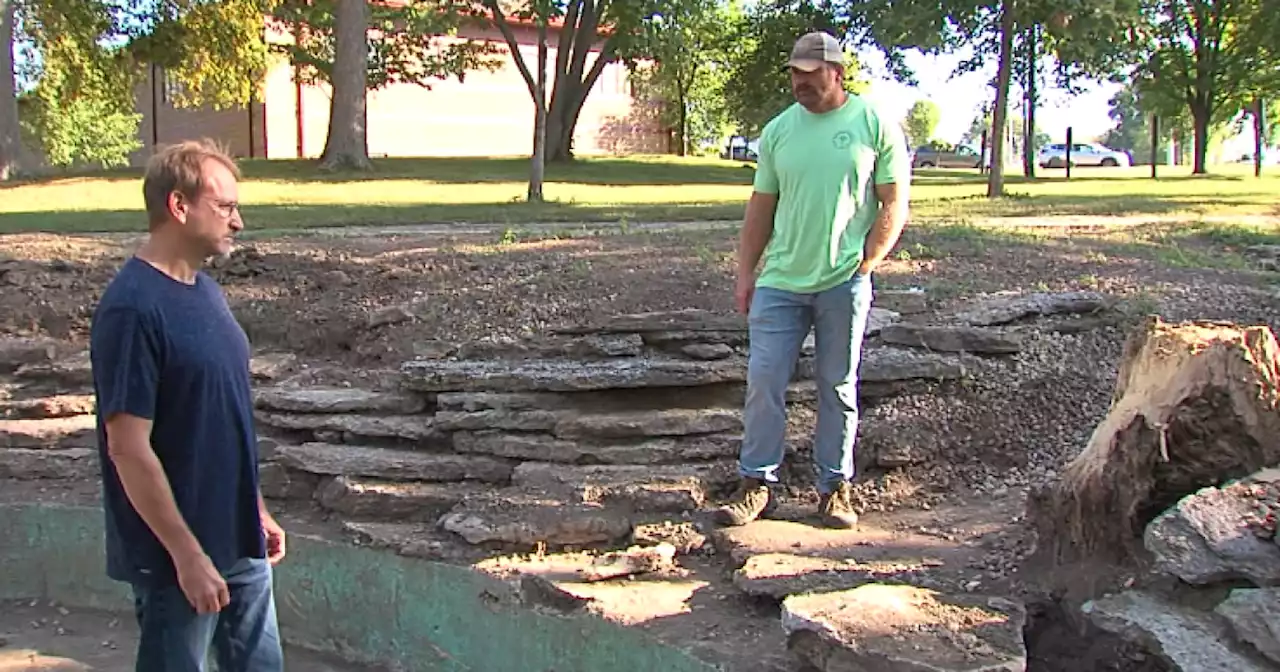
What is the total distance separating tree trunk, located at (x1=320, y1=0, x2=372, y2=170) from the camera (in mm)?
21828

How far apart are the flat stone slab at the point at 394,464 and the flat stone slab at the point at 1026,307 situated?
2.58 metres

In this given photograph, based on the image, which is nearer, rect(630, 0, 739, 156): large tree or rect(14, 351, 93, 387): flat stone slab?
rect(14, 351, 93, 387): flat stone slab

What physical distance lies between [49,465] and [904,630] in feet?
15.1

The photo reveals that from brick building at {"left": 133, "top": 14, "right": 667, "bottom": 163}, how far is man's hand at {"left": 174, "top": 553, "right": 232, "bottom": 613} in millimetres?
37646

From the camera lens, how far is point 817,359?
448 centimetres

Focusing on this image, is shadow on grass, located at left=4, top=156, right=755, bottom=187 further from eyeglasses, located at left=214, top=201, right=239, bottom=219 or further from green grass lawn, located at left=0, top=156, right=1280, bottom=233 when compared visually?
eyeglasses, located at left=214, top=201, right=239, bottom=219

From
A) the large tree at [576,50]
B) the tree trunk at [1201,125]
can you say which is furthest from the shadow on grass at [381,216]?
the tree trunk at [1201,125]

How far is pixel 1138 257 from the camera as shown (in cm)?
852

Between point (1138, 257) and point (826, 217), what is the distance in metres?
5.11

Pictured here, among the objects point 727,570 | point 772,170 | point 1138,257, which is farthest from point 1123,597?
point 1138,257

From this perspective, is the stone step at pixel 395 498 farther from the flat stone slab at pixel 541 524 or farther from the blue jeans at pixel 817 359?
the blue jeans at pixel 817 359

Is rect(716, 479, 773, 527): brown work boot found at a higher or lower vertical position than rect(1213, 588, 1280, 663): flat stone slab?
lower

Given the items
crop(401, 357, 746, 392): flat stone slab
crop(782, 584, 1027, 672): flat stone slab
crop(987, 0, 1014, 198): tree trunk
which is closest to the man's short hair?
crop(782, 584, 1027, 672): flat stone slab

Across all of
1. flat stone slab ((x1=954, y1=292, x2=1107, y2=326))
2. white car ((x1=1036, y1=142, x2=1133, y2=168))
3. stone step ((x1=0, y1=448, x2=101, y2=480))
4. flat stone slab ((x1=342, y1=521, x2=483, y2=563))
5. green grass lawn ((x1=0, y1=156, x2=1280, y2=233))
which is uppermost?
white car ((x1=1036, y1=142, x2=1133, y2=168))
